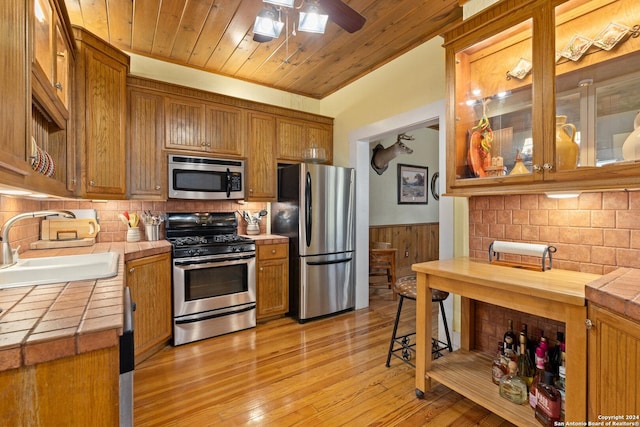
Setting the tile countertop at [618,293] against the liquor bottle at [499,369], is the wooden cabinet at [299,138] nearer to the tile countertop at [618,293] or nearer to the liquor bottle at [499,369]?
the liquor bottle at [499,369]

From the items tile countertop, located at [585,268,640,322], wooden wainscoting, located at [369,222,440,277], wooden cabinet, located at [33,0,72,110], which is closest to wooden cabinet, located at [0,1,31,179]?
wooden cabinet, located at [33,0,72,110]

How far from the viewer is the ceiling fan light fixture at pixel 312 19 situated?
160cm

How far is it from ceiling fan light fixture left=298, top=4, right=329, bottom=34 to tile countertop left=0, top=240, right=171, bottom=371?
1620 mm

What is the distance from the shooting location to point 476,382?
5.63ft

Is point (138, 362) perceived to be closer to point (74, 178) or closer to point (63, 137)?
point (74, 178)

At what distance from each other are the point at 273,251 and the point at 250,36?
2.06 m

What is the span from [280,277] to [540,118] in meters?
2.60

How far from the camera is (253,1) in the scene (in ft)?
6.89

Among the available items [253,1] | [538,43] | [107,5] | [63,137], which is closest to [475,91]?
[538,43]

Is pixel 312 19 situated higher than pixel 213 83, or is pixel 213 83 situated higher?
pixel 213 83

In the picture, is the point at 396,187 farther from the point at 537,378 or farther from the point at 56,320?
the point at 56,320

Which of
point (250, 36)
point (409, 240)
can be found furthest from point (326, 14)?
point (409, 240)

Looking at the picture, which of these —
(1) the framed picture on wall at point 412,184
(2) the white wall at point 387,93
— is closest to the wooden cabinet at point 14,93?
(2) the white wall at point 387,93

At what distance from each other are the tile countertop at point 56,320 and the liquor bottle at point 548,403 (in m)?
1.81
